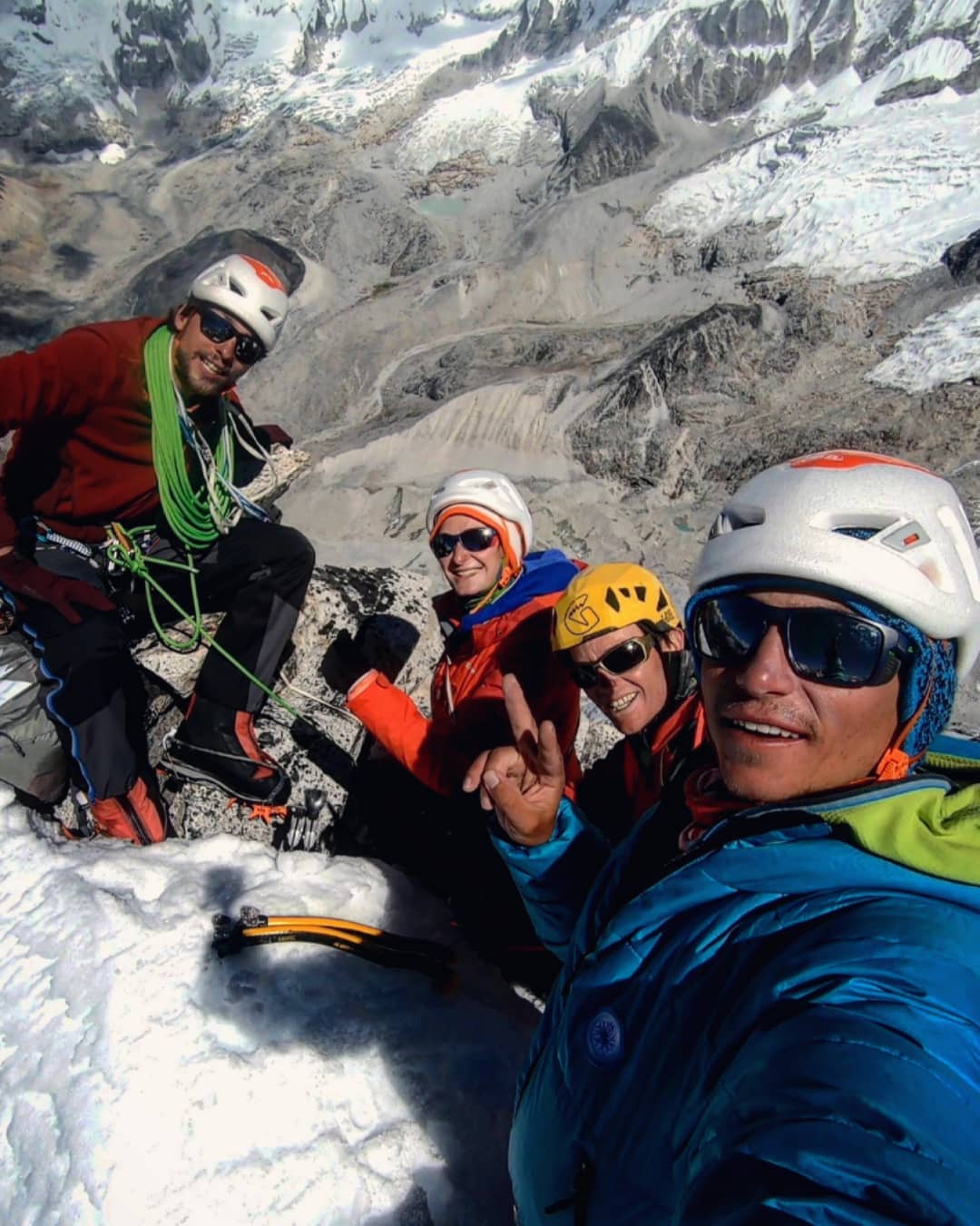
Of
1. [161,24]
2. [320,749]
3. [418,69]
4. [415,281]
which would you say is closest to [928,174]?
[415,281]

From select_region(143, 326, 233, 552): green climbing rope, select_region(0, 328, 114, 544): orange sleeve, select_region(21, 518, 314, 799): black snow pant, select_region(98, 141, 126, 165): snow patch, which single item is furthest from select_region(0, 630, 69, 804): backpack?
select_region(98, 141, 126, 165): snow patch

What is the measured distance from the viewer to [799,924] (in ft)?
3.24

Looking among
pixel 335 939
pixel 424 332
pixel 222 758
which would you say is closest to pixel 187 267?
pixel 424 332

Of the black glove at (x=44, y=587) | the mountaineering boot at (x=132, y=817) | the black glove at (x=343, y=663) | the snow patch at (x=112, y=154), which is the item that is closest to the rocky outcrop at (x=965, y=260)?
the black glove at (x=343, y=663)

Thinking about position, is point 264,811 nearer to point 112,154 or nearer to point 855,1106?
point 855,1106

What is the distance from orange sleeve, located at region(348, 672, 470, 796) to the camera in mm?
2785

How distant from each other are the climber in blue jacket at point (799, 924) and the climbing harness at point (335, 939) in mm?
800

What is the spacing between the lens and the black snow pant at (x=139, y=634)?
3025mm

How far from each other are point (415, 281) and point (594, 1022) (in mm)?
26552

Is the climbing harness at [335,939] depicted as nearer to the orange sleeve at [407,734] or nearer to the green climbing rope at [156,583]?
the orange sleeve at [407,734]

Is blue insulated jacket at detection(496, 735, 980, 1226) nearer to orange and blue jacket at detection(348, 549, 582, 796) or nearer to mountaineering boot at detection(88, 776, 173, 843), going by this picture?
orange and blue jacket at detection(348, 549, 582, 796)

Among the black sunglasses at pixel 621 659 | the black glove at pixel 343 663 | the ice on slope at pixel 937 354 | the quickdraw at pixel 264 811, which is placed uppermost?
the black sunglasses at pixel 621 659

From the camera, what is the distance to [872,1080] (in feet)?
2.64

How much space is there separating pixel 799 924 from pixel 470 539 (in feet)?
7.44
